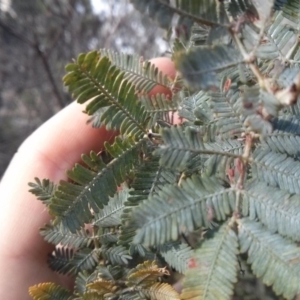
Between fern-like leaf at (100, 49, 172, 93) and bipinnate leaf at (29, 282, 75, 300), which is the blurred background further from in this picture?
bipinnate leaf at (29, 282, 75, 300)

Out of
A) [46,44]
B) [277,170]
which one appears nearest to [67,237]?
[277,170]

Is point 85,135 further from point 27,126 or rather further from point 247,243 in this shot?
point 27,126

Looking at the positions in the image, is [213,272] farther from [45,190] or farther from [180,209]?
[45,190]

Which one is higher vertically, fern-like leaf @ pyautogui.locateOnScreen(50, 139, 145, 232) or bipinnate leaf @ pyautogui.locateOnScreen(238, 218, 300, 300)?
fern-like leaf @ pyautogui.locateOnScreen(50, 139, 145, 232)

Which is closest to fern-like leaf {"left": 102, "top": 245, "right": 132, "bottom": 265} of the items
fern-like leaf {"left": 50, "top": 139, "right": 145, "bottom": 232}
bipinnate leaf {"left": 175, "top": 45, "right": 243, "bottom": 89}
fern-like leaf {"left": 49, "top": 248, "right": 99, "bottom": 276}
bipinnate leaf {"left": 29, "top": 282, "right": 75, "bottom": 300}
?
fern-like leaf {"left": 49, "top": 248, "right": 99, "bottom": 276}

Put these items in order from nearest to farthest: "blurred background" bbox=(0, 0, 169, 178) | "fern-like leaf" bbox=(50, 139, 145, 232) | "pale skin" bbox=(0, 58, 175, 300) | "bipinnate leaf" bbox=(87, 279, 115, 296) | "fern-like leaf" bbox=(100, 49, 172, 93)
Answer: "fern-like leaf" bbox=(50, 139, 145, 232)
"bipinnate leaf" bbox=(87, 279, 115, 296)
"fern-like leaf" bbox=(100, 49, 172, 93)
"pale skin" bbox=(0, 58, 175, 300)
"blurred background" bbox=(0, 0, 169, 178)

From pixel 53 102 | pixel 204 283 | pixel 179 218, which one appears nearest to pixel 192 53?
pixel 179 218
